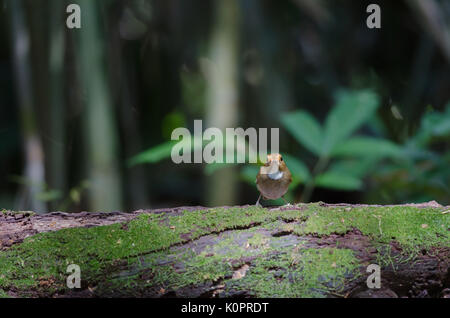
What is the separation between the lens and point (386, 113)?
11.3ft

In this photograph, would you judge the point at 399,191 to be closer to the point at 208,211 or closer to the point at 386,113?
the point at 386,113

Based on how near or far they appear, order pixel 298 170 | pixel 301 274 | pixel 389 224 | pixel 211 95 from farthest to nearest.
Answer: pixel 211 95, pixel 298 170, pixel 389 224, pixel 301 274

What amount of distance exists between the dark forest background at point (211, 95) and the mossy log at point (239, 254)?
609 mm

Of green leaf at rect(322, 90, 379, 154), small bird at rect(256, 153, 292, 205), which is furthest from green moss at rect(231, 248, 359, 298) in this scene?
green leaf at rect(322, 90, 379, 154)

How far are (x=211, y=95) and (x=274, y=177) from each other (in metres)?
1.28

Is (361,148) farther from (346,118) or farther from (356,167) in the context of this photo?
(356,167)

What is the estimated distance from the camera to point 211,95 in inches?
118

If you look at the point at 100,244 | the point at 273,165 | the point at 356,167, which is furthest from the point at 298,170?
the point at 100,244

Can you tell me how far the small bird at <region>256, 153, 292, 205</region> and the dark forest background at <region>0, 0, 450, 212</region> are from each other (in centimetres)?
20

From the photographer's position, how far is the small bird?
181 centimetres

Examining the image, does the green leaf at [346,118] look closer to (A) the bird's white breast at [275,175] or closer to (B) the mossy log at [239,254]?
(A) the bird's white breast at [275,175]

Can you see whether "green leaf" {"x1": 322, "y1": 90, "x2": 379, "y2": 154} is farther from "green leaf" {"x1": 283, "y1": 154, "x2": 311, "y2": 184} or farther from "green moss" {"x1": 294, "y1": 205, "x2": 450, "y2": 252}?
"green moss" {"x1": 294, "y1": 205, "x2": 450, "y2": 252}

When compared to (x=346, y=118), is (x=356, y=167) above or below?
below
